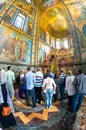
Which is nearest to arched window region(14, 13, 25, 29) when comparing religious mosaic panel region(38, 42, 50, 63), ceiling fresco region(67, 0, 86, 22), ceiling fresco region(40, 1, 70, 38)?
ceiling fresco region(40, 1, 70, 38)

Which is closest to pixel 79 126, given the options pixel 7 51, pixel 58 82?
pixel 58 82

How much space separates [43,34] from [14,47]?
4.10 meters

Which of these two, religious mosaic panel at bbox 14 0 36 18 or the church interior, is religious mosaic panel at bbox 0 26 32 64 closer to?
the church interior

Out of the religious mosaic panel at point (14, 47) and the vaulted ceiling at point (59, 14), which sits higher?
the vaulted ceiling at point (59, 14)

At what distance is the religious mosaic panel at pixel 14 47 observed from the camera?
11497 mm

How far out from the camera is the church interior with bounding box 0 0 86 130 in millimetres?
12001

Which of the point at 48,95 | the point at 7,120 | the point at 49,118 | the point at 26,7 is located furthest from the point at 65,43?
the point at 7,120

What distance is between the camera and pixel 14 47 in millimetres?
12844

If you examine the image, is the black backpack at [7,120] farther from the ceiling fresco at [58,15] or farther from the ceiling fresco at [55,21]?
the ceiling fresco at [55,21]

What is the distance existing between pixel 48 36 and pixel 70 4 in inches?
155

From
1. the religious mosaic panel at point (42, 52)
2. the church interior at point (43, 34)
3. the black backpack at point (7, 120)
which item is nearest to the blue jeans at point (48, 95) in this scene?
the black backpack at point (7, 120)

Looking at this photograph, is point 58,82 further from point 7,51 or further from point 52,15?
point 52,15

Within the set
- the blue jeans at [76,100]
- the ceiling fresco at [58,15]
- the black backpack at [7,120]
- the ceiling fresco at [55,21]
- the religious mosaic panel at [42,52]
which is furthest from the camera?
the religious mosaic panel at [42,52]

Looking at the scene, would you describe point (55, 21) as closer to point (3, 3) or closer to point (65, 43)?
point (65, 43)
